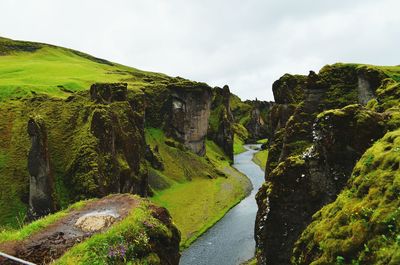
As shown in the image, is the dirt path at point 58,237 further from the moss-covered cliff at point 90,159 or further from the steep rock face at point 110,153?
the steep rock face at point 110,153

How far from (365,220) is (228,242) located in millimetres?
55682

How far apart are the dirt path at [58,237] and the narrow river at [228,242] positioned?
26.9 metres

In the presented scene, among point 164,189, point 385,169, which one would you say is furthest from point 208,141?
point 385,169

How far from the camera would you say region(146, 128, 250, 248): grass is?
8171 cm

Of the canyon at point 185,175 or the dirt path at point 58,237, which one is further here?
the dirt path at point 58,237

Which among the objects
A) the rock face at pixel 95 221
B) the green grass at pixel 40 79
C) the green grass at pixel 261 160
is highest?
the green grass at pixel 40 79

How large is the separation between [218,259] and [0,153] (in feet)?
131

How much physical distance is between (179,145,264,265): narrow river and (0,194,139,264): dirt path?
2691 centimetres

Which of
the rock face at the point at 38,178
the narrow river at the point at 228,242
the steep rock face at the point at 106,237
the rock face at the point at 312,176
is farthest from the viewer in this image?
the narrow river at the point at 228,242

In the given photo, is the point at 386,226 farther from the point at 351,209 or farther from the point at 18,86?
the point at 18,86

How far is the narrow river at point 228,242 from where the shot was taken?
6206 cm

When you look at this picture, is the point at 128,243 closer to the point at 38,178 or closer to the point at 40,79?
the point at 38,178

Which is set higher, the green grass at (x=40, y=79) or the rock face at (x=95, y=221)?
the green grass at (x=40, y=79)

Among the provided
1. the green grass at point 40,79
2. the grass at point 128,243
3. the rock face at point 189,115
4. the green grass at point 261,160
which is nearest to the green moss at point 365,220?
the grass at point 128,243
